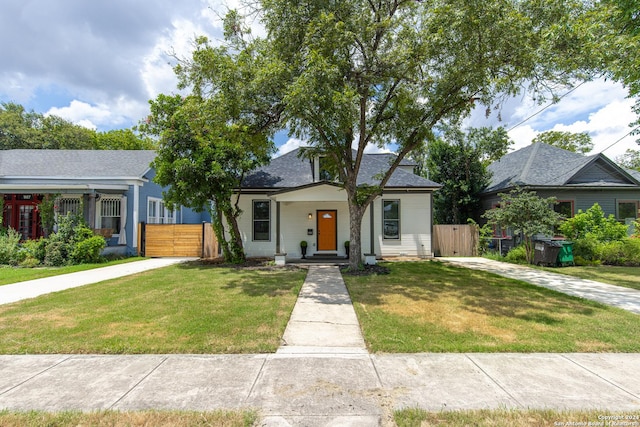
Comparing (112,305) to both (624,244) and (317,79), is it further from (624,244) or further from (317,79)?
(624,244)

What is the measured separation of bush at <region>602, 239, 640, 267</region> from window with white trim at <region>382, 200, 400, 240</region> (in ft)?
25.6

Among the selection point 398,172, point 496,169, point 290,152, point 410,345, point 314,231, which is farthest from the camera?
point 496,169

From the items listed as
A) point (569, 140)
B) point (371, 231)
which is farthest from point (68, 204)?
point (569, 140)

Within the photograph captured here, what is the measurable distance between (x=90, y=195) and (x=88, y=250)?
2.67 metres

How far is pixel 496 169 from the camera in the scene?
63.2 feet

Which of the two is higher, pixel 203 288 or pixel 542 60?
pixel 542 60

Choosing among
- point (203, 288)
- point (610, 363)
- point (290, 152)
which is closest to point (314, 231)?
point (290, 152)

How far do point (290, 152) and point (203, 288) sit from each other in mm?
10335

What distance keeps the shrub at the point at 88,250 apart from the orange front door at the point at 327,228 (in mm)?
9001

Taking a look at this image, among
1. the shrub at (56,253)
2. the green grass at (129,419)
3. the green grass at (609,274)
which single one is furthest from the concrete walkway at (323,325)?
the shrub at (56,253)

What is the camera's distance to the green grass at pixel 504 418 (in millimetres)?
2385

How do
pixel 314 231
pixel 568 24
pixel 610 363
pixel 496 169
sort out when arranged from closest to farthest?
pixel 610 363 → pixel 568 24 → pixel 314 231 → pixel 496 169

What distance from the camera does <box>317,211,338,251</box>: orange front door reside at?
13.6 meters

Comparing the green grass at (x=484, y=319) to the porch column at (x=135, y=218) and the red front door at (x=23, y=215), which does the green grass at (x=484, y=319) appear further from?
the red front door at (x=23, y=215)
